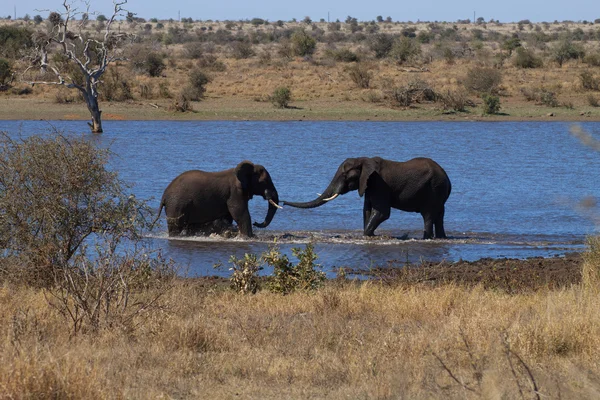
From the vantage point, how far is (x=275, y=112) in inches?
1575

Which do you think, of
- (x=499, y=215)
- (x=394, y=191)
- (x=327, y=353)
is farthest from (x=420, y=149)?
(x=327, y=353)

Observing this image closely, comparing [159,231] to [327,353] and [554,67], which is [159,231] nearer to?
[327,353]

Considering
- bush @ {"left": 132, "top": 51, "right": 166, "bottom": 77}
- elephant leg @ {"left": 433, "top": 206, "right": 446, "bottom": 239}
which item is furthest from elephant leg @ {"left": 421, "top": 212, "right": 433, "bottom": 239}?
bush @ {"left": 132, "top": 51, "right": 166, "bottom": 77}

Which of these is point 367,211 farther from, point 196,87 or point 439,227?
point 196,87

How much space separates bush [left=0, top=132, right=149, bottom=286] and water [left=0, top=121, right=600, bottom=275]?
297 centimetres

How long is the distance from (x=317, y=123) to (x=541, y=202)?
1739 centimetres

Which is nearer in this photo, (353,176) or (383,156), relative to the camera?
(353,176)

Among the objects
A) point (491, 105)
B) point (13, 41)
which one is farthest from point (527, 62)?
point (13, 41)

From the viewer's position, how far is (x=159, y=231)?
17812 millimetres

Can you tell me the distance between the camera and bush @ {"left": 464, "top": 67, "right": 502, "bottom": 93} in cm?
4400

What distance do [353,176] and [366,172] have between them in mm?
315

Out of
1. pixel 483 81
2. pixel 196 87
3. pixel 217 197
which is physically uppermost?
pixel 483 81

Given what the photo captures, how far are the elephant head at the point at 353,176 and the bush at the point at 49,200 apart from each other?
6.43 meters

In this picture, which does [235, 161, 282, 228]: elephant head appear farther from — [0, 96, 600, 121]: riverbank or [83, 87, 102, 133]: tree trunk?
[0, 96, 600, 121]: riverbank
